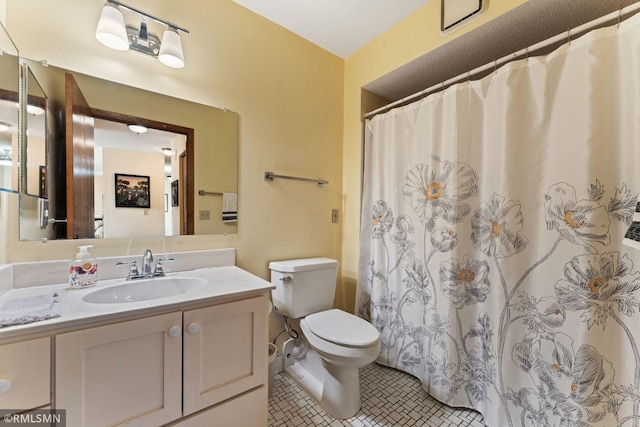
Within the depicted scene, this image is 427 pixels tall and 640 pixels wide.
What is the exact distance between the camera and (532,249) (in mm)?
1203

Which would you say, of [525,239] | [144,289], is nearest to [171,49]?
[144,289]

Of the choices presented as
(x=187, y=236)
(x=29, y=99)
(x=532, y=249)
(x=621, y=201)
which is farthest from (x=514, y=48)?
(x=29, y=99)

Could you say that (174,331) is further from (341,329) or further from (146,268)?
(341,329)

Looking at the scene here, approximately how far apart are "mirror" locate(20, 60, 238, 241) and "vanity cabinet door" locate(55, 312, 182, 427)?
1.98ft

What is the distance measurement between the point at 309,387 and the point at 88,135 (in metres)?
1.82

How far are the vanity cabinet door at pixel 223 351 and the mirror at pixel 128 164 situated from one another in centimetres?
61

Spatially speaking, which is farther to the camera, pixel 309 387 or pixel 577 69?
pixel 309 387

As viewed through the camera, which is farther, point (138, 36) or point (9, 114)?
point (138, 36)

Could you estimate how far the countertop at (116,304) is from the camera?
30.0 inches

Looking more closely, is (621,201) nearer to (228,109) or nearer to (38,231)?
(228,109)

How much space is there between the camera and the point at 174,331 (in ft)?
3.06

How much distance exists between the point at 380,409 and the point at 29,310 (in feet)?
5.35

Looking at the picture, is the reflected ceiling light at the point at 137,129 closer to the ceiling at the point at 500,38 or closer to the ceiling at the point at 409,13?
the ceiling at the point at 409,13

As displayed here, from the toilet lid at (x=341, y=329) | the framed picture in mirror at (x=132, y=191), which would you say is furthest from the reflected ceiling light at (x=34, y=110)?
the toilet lid at (x=341, y=329)
